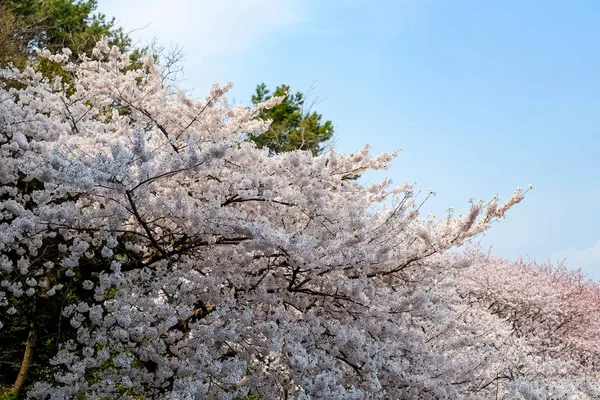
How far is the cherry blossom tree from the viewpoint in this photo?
3977 mm

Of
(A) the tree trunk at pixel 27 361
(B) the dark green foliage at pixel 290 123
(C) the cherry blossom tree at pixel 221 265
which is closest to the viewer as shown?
(C) the cherry blossom tree at pixel 221 265

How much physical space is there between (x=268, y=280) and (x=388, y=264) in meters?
0.97

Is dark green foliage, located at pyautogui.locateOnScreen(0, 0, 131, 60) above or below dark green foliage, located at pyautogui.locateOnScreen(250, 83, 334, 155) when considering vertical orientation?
above

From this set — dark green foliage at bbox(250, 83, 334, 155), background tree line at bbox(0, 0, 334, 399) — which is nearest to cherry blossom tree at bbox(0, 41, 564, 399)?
background tree line at bbox(0, 0, 334, 399)

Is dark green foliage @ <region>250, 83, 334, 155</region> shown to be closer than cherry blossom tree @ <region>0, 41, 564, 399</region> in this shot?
No

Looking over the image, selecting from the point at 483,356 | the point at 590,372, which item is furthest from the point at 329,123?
the point at 483,356

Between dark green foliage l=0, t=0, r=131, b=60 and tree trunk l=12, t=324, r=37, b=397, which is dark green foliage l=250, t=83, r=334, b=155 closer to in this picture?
dark green foliage l=0, t=0, r=131, b=60

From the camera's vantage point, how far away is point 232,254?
457 cm

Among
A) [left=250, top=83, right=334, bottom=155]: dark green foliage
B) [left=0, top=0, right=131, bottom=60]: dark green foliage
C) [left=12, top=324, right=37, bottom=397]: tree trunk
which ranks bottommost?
[left=12, top=324, right=37, bottom=397]: tree trunk

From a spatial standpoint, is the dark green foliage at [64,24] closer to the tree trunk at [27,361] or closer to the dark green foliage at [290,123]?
the dark green foliage at [290,123]

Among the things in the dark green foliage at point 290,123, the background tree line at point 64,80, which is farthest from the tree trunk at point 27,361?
the dark green foliage at point 290,123

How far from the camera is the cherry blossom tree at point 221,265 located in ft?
13.0

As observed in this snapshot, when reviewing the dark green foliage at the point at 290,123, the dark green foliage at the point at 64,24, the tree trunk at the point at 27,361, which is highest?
the dark green foliage at the point at 64,24

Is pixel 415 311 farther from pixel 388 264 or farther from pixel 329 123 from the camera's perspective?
pixel 329 123
